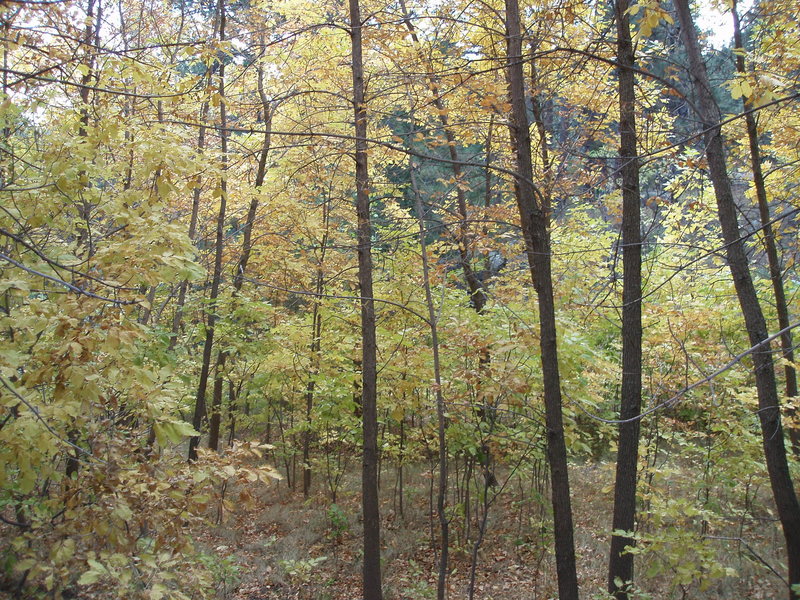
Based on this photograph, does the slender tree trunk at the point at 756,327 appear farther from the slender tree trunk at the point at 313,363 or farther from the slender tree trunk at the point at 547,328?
the slender tree trunk at the point at 313,363

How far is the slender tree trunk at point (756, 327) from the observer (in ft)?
18.1

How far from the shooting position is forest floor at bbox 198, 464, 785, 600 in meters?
7.52

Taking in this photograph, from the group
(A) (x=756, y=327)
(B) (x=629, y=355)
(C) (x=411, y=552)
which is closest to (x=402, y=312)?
(C) (x=411, y=552)

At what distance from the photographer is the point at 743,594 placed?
6.84m

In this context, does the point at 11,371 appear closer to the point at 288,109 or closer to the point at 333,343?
the point at 333,343

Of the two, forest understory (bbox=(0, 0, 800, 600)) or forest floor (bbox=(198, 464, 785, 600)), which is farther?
forest floor (bbox=(198, 464, 785, 600))

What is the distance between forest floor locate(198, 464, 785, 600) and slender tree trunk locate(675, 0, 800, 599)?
134 centimetres

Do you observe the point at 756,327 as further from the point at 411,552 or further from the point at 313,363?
the point at 313,363

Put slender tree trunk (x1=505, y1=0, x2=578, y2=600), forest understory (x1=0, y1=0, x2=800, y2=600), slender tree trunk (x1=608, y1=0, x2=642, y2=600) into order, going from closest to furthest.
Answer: forest understory (x1=0, y1=0, x2=800, y2=600) → slender tree trunk (x1=505, y1=0, x2=578, y2=600) → slender tree trunk (x1=608, y1=0, x2=642, y2=600)

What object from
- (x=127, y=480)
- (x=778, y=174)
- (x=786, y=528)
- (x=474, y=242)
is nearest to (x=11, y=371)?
(x=127, y=480)

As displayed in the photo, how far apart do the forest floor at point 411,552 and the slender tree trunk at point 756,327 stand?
134 cm

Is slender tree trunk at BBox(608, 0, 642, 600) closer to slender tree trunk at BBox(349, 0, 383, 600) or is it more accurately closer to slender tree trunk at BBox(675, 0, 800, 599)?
slender tree trunk at BBox(675, 0, 800, 599)

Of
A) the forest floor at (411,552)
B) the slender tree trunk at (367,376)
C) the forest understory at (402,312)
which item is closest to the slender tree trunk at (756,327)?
the forest understory at (402,312)

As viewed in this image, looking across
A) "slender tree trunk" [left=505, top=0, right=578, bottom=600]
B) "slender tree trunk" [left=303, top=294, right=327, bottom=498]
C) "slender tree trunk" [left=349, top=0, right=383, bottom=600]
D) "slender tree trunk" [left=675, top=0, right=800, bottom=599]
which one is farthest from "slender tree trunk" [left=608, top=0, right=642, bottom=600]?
"slender tree trunk" [left=303, top=294, right=327, bottom=498]
